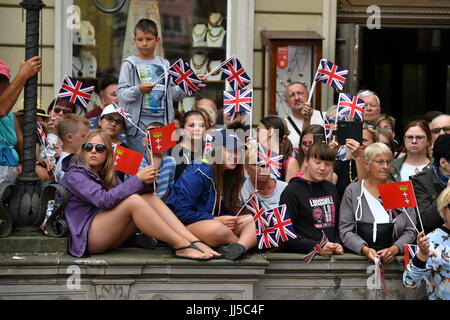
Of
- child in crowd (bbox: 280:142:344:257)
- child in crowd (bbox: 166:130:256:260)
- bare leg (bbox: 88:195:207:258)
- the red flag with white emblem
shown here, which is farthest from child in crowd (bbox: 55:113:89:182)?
the red flag with white emblem

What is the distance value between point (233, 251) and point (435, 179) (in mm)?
1806

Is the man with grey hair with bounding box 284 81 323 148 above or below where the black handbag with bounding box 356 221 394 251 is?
above

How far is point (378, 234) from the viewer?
25.3 feet

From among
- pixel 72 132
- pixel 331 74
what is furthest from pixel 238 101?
pixel 331 74

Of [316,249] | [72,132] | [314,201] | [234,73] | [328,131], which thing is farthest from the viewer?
[328,131]

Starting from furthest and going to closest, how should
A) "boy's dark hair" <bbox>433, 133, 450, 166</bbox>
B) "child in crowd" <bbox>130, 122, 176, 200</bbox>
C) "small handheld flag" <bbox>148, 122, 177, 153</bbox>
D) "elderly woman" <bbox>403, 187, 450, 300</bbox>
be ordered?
"child in crowd" <bbox>130, 122, 176, 200</bbox> < "boy's dark hair" <bbox>433, 133, 450, 166</bbox> < "small handheld flag" <bbox>148, 122, 177, 153</bbox> < "elderly woman" <bbox>403, 187, 450, 300</bbox>

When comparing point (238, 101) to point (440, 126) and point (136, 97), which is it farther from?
point (440, 126)

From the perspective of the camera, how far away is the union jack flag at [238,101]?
8156 millimetres

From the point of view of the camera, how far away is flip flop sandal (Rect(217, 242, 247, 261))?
7.26 m

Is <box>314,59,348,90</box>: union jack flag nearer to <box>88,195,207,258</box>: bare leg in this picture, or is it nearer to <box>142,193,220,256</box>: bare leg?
<box>142,193,220,256</box>: bare leg

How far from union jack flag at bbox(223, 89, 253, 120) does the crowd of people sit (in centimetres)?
19

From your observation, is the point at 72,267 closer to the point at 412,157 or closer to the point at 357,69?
the point at 412,157

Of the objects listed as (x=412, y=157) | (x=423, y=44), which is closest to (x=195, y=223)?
(x=412, y=157)

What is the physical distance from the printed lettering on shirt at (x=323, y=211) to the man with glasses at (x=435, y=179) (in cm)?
69
